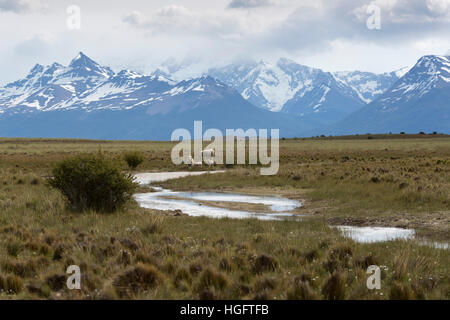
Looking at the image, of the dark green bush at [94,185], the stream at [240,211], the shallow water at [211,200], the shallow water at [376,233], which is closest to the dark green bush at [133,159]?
the stream at [240,211]

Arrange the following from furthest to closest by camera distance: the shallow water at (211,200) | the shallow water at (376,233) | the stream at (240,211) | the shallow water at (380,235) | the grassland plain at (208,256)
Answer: the shallow water at (211,200), the stream at (240,211), the shallow water at (376,233), the shallow water at (380,235), the grassland plain at (208,256)

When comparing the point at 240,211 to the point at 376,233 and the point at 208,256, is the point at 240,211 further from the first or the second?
the point at 208,256

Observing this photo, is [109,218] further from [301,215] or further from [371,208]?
[371,208]

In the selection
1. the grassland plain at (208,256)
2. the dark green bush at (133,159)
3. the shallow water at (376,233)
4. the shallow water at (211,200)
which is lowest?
the shallow water at (211,200)

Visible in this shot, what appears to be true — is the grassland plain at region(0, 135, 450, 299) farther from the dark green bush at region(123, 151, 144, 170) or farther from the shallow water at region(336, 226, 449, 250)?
the dark green bush at region(123, 151, 144, 170)

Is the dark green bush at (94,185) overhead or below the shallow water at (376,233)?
overhead

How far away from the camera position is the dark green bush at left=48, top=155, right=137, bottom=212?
21.0 m

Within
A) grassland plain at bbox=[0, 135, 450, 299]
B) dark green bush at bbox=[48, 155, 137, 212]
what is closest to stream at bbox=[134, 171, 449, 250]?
grassland plain at bbox=[0, 135, 450, 299]

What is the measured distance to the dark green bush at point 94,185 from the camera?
69.1 ft

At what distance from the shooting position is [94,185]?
21.2 metres

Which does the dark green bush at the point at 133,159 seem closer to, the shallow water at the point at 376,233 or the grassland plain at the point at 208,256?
the grassland plain at the point at 208,256

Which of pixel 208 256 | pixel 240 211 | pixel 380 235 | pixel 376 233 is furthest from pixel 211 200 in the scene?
pixel 208 256

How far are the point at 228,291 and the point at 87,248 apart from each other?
4633 mm

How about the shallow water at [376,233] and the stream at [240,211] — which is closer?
the shallow water at [376,233]
